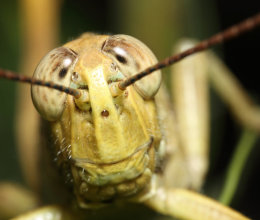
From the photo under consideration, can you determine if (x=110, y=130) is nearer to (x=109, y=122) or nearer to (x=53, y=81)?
(x=109, y=122)

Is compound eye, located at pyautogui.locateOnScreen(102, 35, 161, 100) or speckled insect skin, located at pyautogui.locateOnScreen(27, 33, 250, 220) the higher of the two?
compound eye, located at pyautogui.locateOnScreen(102, 35, 161, 100)

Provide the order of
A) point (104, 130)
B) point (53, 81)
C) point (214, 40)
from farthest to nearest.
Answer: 1. point (53, 81)
2. point (104, 130)
3. point (214, 40)

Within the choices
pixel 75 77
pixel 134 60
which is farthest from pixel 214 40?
pixel 75 77

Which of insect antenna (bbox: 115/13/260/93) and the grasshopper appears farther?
the grasshopper

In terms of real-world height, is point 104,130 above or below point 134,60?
below

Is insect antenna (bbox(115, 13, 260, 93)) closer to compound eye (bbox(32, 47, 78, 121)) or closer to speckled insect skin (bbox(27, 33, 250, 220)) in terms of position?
speckled insect skin (bbox(27, 33, 250, 220))

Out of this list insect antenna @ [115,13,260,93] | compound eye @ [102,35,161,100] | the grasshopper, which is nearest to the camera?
insect antenna @ [115,13,260,93]

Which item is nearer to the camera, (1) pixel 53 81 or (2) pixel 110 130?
(2) pixel 110 130

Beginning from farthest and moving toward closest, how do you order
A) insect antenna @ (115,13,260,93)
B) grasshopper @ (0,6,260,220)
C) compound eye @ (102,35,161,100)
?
compound eye @ (102,35,161,100), grasshopper @ (0,6,260,220), insect antenna @ (115,13,260,93)

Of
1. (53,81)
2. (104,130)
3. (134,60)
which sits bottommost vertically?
(104,130)

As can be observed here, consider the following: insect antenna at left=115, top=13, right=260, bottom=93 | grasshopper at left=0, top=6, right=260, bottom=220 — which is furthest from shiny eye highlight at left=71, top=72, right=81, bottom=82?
insect antenna at left=115, top=13, right=260, bottom=93
